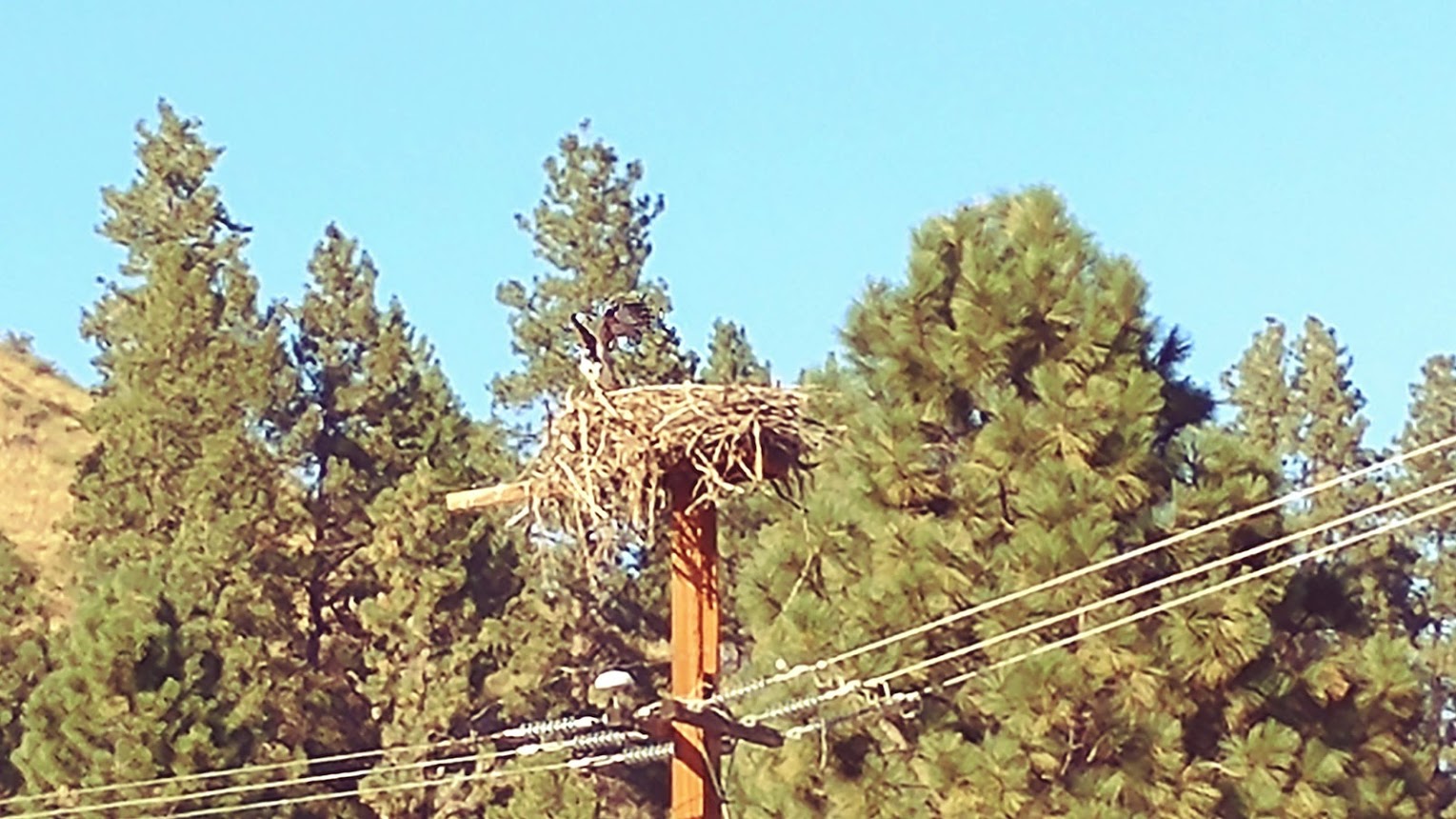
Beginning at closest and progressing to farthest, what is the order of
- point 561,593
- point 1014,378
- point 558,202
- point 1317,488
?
point 1317,488
point 1014,378
point 561,593
point 558,202

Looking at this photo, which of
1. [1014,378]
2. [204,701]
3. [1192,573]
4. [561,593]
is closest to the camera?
[1192,573]

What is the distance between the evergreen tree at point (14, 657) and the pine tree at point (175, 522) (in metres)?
0.90

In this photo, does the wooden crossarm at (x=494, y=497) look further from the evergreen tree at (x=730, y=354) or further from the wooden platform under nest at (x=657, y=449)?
the evergreen tree at (x=730, y=354)

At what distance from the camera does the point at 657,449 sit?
12.6 metres

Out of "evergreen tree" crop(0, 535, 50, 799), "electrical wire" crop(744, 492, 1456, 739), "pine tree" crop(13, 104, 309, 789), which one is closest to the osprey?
"electrical wire" crop(744, 492, 1456, 739)

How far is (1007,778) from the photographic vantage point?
50.1ft

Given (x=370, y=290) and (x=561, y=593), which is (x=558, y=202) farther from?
(x=561, y=593)

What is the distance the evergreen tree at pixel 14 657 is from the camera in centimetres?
2589

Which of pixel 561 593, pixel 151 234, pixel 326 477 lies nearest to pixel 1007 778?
pixel 561 593

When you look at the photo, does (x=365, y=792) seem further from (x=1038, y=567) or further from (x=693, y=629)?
(x=693, y=629)

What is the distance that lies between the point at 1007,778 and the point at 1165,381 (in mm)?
3065

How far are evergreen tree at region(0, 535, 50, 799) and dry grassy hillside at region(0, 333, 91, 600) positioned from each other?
14.9 metres

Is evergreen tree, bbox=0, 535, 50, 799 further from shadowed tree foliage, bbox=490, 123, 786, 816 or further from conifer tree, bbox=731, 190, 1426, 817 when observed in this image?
conifer tree, bbox=731, 190, 1426, 817

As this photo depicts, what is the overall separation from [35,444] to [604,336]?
155ft
